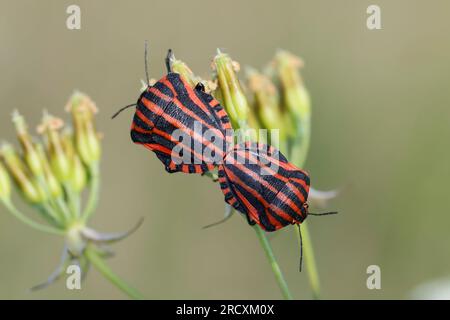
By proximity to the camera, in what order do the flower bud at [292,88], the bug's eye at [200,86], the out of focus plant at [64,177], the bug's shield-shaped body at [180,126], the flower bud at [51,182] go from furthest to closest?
the flower bud at [292,88], the flower bud at [51,182], the out of focus plant at [64,177], the bug's eye at [200,86], the bug's shield-shaped body at [180,126]

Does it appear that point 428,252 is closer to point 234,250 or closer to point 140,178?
point 234,250

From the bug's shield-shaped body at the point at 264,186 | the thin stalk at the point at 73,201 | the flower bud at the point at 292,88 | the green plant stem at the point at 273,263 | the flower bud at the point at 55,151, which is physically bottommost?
the green plant stem at the point at 273,263

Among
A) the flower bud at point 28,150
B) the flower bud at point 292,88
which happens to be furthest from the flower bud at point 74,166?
the flower bud at point 292,88

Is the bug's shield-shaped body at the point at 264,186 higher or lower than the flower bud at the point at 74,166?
lower

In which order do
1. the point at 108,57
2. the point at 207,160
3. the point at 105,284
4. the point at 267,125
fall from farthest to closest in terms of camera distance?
1. the point at 108,57
2. the point at 105,284
3. the point at 267,125
4. the point at 207,160

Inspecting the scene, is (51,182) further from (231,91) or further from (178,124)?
(231,91)

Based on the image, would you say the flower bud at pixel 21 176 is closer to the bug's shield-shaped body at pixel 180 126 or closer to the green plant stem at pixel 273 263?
the bug's shield-shaped body at pixel 180 126
